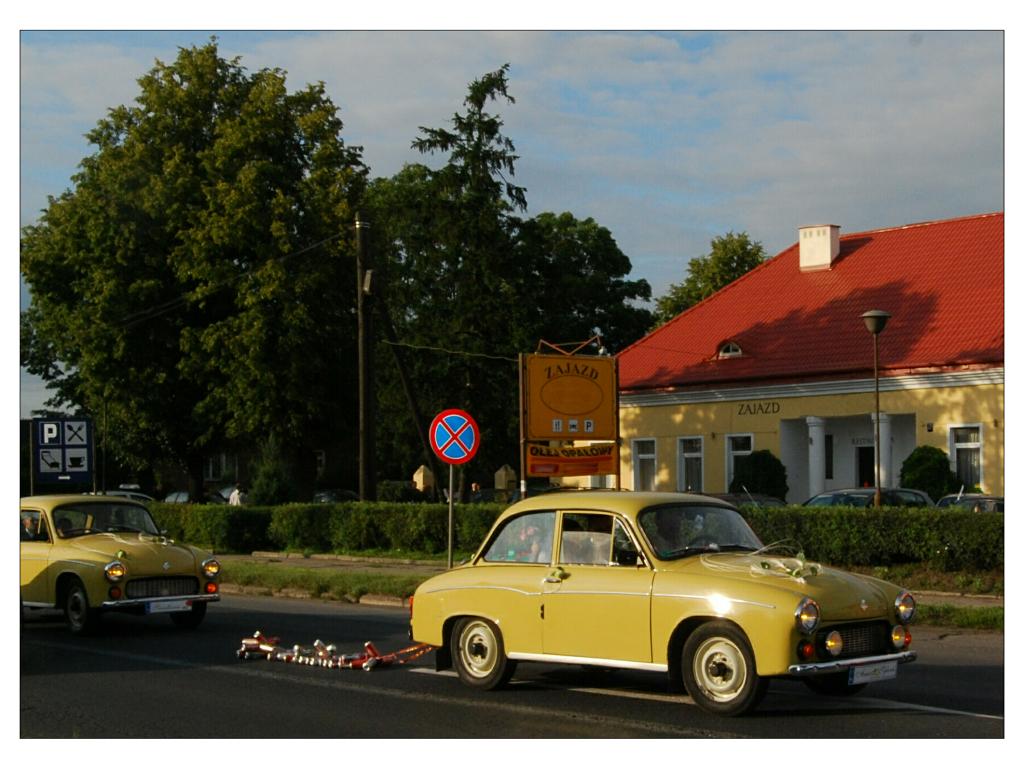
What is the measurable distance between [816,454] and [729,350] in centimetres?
496

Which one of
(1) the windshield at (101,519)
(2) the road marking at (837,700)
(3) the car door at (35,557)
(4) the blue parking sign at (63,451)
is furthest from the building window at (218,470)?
(2) the road marking at (837,700)

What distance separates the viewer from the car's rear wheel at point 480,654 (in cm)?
1098

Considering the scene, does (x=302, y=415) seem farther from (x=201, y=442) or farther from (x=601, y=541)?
(x=601, y=541)

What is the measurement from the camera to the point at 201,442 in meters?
47.9

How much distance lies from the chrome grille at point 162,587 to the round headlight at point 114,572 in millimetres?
149

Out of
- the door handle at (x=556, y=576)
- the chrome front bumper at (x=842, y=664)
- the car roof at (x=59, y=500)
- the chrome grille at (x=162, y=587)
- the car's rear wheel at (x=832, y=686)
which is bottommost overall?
the car's rear wheel at (x=832, y=686)

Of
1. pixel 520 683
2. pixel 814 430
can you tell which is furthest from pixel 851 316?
pixel 520 683

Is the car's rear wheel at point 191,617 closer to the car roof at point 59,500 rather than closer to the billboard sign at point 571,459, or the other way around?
the car roof at point 59,500

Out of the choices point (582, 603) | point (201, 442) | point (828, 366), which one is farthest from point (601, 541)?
point (201, 442)

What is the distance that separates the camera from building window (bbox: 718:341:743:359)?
42397 mm

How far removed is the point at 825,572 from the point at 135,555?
864 centimetres

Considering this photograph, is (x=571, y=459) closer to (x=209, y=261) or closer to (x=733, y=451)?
(x=733, y=451)

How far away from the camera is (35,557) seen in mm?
15984

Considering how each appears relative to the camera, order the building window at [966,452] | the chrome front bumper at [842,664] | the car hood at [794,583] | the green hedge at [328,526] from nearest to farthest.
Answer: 1. the chrome front bumper at [842,664]
2. the car hood at [794,583]
3. the green hedge at [328,526]
4. the building window at [966,452]
